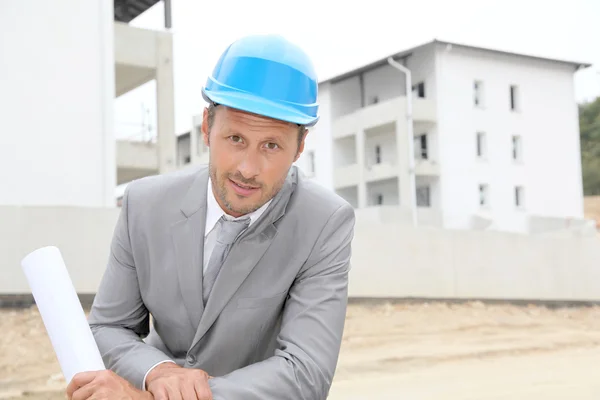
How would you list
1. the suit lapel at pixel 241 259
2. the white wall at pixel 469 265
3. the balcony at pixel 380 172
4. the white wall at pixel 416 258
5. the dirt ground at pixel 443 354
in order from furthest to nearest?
the balcony at pixel 380 172 → the white wall at pixel 469 265 → the white wall at pixel 416 258 → the dirt ground at pixel 443 354 → the suit lapel at pixel 241 259

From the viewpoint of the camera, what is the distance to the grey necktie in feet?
6.77

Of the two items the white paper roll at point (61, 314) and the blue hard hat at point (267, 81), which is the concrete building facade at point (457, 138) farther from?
the white paper roll at point (61, 314)

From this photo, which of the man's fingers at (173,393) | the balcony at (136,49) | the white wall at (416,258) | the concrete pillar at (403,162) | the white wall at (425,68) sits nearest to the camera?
the man's fingers at (173,393)

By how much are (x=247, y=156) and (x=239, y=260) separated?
326 millimetres

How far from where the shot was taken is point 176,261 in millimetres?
2062

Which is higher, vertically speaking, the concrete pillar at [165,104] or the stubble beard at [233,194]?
the concrete pillar at [165,104]

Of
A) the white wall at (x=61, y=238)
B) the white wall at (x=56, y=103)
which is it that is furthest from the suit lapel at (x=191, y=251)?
the white wall at (x=56, y=103)

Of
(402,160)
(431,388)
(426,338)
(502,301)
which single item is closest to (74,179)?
(426,338)

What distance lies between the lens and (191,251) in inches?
81.0

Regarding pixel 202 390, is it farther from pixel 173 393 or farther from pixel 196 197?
pixel 196 197

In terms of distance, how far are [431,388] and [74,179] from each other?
7.24 meters

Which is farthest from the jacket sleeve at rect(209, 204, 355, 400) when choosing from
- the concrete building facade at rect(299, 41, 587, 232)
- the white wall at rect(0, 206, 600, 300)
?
the concrete building facade at rect(299, 41, 587, 232)

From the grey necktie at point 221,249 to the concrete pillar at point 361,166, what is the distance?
2622 cm

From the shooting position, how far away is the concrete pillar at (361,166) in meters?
28.2
